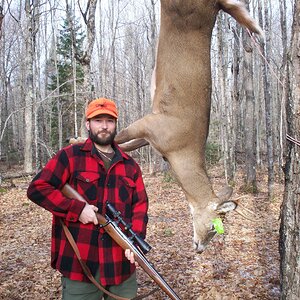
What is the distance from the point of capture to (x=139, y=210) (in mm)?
3398

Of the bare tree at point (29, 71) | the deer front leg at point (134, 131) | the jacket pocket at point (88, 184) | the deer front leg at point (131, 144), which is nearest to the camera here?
the jacket pocket at point (88, 184)

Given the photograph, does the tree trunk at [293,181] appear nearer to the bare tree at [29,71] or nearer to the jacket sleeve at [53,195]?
the jacket sleeve at [53,195]

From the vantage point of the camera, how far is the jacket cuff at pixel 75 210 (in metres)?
3.02

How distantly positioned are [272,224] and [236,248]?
1925mm

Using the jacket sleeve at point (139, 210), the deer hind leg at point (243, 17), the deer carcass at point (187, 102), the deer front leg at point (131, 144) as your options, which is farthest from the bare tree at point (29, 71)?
the jacket sleeve at point (139, 210)

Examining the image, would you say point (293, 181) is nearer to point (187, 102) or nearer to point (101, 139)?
point (187, 102)

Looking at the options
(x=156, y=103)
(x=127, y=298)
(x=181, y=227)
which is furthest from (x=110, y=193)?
(x=181, y=227)

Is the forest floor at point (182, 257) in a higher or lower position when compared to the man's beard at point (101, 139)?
lower

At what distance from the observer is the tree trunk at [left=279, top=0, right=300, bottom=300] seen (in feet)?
11.1

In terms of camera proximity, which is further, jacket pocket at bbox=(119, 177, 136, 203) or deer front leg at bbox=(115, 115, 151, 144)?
deer front leg at bbox=(115, 115, 151, 144)

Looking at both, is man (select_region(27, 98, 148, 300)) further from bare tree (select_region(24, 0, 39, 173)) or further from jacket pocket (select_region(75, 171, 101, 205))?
bare tree (select_region(24, 0, 39, 173))

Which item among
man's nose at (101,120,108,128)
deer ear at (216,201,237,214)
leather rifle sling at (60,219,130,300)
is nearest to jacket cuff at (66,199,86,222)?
leather rifle sling at (60,219,130,300)

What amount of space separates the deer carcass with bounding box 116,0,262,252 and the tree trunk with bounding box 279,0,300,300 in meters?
0.54

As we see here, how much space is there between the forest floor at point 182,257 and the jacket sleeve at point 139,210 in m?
1.85
